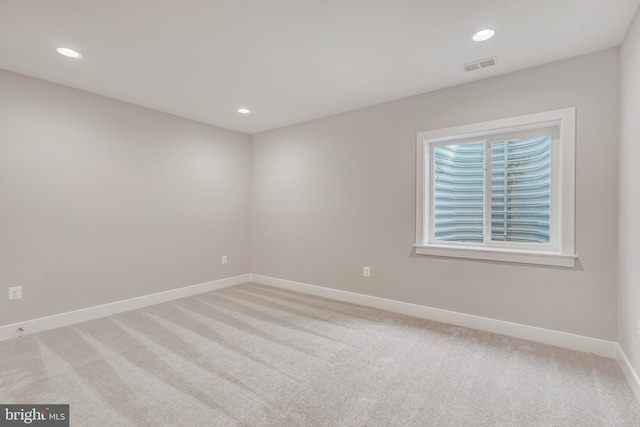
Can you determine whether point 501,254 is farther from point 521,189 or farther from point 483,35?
point 483,35

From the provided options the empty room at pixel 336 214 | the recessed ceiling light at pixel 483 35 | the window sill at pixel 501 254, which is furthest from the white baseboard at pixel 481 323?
the recessed ceiling light at pixel 483 35

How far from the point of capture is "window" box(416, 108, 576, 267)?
2619 millimetres

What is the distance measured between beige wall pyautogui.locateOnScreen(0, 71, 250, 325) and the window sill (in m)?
3.15

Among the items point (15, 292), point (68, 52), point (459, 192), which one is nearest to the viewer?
point (68, 52)

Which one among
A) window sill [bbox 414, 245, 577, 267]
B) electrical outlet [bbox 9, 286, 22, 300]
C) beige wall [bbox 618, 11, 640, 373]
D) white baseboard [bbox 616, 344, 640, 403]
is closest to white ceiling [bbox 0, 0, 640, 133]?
beige wall [bbox 618, 11, 640, 373]

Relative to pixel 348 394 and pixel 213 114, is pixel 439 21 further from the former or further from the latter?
pixel 213 114

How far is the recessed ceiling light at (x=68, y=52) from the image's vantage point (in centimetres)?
242

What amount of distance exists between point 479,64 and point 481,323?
2.48 meters

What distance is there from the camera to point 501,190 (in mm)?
3057

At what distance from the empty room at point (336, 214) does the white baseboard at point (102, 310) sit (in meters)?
0.02

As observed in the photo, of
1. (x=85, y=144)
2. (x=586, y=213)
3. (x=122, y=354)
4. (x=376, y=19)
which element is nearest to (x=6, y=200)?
(x=85, y=144)

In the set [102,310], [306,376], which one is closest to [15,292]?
[102,310]

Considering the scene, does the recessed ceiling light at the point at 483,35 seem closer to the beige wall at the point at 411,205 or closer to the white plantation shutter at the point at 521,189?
the beige wall at the point at 411,205

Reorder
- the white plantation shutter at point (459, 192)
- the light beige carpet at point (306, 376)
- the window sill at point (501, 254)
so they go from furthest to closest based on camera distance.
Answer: the white plantation shutter at point (459, 192)
the window sill at point (501, 254)
the light beige carpet at point (306, 376)
